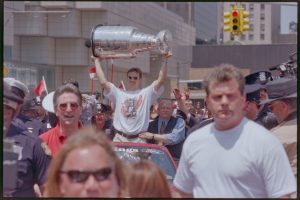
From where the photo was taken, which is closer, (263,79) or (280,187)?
(280,187)

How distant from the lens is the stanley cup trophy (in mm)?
4770

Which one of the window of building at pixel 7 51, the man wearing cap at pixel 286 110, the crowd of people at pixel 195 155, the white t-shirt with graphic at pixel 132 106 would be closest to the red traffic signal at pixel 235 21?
the window of building at pixel 7 51

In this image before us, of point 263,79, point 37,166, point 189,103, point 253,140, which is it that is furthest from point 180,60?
point 253,140

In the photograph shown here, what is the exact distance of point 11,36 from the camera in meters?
16.9

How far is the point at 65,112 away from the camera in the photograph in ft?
13.7

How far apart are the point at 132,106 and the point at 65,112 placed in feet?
5.94

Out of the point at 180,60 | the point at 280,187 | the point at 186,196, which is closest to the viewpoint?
the point at 280,187

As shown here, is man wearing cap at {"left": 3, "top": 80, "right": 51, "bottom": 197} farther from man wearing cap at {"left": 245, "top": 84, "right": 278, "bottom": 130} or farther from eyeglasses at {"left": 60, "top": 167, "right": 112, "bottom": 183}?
man wearing cap at {"left": 245, "top": 84, "right": 278, "bottom": 130}

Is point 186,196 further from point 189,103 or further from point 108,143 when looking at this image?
point 189,103

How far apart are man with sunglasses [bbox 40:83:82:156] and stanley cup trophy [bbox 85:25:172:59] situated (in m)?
0.71

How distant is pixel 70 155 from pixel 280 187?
40.5 inches

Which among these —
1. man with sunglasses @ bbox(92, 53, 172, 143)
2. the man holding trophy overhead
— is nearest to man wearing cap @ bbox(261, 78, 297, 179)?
the man holding trophy overhead

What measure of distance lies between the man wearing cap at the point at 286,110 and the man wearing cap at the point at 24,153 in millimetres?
1429

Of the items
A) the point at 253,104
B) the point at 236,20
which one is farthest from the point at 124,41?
the point at 236,20
